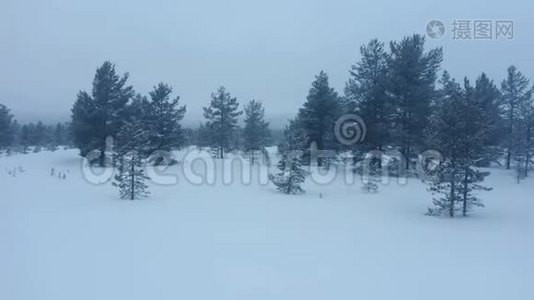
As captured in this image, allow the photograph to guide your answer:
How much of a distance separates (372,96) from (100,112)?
22605 millimetres

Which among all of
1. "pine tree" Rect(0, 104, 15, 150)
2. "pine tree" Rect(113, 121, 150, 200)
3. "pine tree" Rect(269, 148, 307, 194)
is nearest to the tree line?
"pine tree" Rect(269, 148, 307, 194)

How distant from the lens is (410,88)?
28.8 m

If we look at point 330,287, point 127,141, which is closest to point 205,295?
point 330,287

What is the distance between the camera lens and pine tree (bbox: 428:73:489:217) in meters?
17.0

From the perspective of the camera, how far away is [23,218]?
538 inches

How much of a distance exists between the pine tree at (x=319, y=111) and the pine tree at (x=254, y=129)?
7276mm

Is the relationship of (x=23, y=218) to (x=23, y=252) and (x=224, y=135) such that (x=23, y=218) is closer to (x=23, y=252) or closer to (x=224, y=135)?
(x=23, y=252)

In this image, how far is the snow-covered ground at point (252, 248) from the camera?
8.32 m

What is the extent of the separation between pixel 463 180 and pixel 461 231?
139 inches

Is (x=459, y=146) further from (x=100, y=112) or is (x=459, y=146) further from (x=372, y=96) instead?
(x=100, y=112)

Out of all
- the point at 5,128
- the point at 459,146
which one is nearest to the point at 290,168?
the point at 459,146

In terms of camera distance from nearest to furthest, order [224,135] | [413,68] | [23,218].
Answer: [23,218] < [413,68] < [224,135]

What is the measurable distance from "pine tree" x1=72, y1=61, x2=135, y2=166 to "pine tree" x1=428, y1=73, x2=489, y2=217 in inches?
1016
